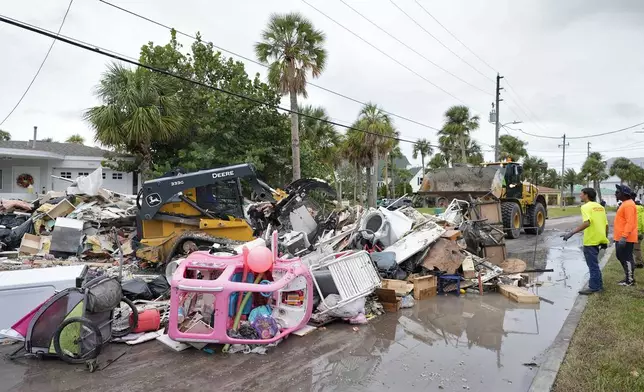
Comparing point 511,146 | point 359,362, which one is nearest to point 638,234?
point 359,362

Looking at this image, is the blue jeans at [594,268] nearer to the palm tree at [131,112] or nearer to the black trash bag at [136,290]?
the black trash bag at [136,290]

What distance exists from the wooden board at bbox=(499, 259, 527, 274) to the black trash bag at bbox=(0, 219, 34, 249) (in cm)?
1141

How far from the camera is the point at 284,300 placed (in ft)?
17.7

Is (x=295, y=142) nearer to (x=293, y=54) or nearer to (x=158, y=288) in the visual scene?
(x=293, y=54)

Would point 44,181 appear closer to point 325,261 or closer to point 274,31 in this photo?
point 274,31

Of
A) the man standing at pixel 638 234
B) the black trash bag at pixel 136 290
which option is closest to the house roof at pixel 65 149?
the black trash bag at pixel 136 290

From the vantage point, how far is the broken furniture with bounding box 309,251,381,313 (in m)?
5.64

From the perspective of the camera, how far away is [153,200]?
28.3ft

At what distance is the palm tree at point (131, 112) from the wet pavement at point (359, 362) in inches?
510

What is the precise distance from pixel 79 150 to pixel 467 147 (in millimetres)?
31115

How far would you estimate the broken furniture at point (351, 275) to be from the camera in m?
5.64

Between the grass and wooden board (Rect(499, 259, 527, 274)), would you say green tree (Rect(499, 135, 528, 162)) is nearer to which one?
wooden board (Rect(499, 259, 527, 274))

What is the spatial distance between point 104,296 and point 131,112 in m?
13.8

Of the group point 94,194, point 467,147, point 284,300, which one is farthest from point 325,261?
point 467,147
